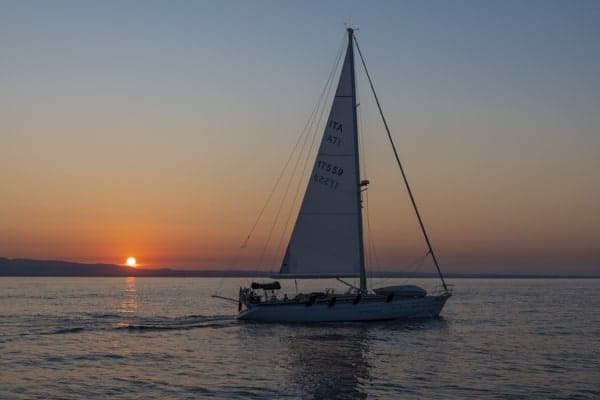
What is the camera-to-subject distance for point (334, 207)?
4847cm

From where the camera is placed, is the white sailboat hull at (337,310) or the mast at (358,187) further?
the white sailboat hull at (337,310)

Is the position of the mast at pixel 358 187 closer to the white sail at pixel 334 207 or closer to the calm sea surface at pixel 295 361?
the white sail at pixel 334 207

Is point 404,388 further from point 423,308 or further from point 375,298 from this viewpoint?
point 423,308

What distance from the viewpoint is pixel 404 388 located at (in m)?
28.7

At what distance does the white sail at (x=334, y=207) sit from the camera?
48.0 metres

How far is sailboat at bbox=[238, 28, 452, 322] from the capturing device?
48.0 m

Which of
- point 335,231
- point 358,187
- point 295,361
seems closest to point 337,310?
point 335,231

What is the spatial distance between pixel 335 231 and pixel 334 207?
182 cm

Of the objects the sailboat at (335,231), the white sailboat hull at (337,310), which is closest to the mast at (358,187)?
the sailboat at (335,231)

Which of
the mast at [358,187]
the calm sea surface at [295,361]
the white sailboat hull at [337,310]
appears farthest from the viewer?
the white sailboat hull at [337,310]

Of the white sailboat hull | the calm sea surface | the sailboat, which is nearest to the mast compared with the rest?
the sailboat

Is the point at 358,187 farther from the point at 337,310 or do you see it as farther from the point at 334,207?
the point at 337,310

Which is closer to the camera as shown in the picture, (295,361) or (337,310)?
(295,361)

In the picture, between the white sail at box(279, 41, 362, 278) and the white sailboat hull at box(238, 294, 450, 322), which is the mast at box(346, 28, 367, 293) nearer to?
the white sail at box(279, 41, 362, 278)
